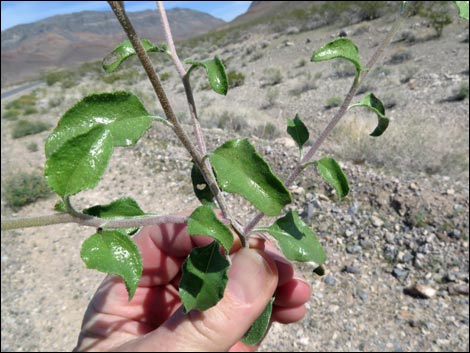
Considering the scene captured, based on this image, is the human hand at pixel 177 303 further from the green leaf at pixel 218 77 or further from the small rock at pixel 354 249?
the small rock at pixel 354 249

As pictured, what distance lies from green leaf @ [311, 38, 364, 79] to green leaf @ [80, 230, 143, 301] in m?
0.70

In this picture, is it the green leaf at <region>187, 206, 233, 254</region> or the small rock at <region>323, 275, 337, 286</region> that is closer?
the green leaf at <region>187, 206, 233, 254</region>

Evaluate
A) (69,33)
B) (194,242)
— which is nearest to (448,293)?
(194,242)

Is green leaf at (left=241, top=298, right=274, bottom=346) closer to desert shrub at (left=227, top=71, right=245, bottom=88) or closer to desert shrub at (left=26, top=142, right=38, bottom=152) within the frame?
desert shrub at (left=26, top=142, right=38, bottom=152)

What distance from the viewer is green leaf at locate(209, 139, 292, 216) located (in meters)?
0.92

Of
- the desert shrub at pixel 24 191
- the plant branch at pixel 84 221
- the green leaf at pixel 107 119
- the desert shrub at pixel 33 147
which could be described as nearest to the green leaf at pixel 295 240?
the plant branch at pixel 84 221

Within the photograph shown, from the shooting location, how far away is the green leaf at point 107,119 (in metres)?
0.84

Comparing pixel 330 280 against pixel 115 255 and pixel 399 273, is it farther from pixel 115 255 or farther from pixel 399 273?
pixel 115 255

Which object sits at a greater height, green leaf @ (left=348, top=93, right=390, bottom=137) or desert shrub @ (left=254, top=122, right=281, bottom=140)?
green leaf @ (left=348, top=93, right=390, bottom=137)

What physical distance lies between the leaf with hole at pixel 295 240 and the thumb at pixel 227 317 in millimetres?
196

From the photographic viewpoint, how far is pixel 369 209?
15.3 ft

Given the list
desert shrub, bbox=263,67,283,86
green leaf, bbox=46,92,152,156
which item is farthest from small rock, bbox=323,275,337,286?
desert shrub, bbox=263,67,283,86

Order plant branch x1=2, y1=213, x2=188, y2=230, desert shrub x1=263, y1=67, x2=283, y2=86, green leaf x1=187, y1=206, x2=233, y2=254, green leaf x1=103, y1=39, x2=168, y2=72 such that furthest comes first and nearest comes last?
desert shrub x1=263, y1=67, x2=283, y2=86
green leaf x1=103, y1=39, x2=168, y2=72
green leaf x1=187, y1=206, x2=233, y2=254
plant branch x1=2, y1=213, x2=188, y2=230

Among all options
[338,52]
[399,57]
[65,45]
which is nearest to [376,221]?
[338,52]
